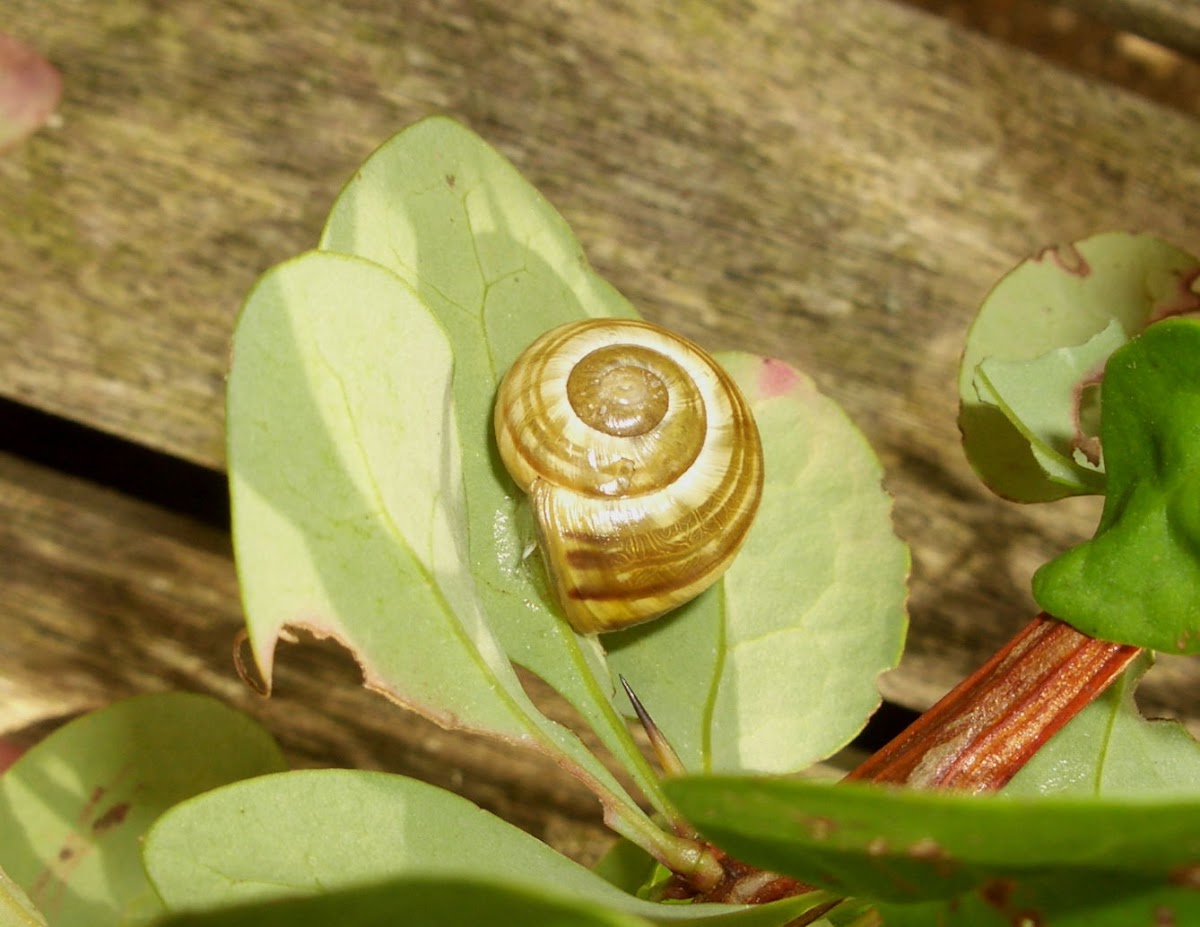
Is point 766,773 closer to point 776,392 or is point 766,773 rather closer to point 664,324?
point 776,392

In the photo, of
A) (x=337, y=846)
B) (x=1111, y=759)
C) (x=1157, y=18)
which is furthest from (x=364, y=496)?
(x=1157, y=18)

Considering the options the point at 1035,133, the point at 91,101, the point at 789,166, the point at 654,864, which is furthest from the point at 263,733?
the point at 1035,133

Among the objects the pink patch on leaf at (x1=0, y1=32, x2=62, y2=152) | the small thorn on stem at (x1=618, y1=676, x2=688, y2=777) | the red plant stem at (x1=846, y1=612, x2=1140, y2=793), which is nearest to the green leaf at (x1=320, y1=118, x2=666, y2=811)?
the small thorn on stem at (x1=618, y1=676, x2=688, y2=777)

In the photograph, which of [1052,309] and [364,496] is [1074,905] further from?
[1052,309]

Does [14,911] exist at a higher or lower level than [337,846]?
lower

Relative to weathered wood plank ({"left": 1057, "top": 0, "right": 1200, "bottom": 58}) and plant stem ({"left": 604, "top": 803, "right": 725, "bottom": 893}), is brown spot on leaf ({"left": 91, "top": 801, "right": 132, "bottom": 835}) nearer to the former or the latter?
plant stem ({"left": 604, "top": 803, "right": 725, "bottom": 893})

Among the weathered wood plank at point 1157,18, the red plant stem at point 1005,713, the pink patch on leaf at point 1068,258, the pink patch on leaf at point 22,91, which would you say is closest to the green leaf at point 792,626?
the red plant stem at point 1005,713
